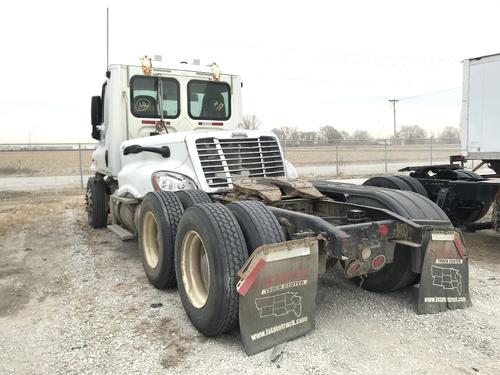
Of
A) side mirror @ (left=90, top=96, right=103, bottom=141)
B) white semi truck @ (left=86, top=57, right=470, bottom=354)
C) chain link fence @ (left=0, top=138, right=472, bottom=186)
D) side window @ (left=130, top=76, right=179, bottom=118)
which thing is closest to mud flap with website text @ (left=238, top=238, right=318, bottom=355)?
white semi truck @ (left=86, top=57, right=470, bottom=354)

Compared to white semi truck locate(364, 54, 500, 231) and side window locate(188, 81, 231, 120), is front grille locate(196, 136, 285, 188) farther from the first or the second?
white semi truck locate(364, 54, 500, 231)

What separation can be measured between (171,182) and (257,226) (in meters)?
2.08

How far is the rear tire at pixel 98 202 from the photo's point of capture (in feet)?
29.3

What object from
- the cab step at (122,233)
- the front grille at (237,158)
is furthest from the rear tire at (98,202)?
the front grille at (237,158)

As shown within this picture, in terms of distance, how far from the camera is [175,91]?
7.39 metres

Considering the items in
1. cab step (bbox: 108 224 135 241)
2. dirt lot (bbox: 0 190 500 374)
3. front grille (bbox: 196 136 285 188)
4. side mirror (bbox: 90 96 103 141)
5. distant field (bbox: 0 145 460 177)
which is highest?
side mirror (bbox: 90 96 103 141)

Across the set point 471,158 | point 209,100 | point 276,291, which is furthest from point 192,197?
point 471,158

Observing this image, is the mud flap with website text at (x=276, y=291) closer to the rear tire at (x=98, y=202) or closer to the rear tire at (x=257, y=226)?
the rear tire at (x=257, y=226)

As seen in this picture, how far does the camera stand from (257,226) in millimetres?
3885

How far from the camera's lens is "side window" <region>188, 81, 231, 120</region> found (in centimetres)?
757

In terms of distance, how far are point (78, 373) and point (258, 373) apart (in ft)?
4.24

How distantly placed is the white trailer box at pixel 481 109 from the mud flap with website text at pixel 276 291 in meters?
5.31

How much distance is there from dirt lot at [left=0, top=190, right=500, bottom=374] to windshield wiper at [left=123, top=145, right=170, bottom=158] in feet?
5.11

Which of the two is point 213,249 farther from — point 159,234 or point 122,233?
point 122,233
